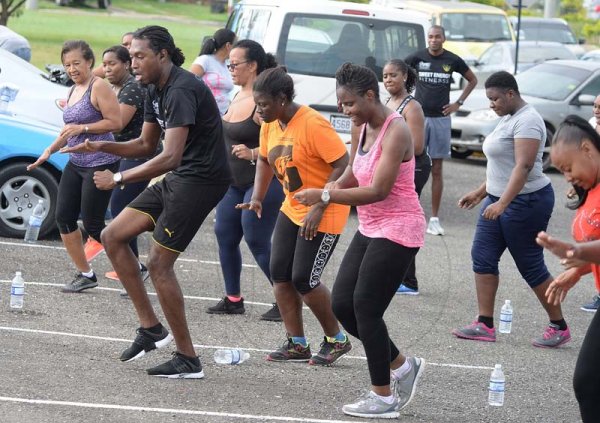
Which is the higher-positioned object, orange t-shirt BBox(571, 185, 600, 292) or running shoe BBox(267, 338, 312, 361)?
orange t-shirt BBox(571, 185, 600, 292)

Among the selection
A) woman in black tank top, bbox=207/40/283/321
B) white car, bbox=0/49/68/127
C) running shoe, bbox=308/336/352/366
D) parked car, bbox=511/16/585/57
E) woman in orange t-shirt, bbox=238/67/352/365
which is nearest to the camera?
woman in orange t-shirt, bbox=238/67/352/365

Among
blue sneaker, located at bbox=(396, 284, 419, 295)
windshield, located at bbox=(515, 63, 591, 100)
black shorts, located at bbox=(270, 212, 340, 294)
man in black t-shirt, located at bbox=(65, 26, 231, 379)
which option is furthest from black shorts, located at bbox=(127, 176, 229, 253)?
windshield, located at bbox=(515, 63, 591, 100)

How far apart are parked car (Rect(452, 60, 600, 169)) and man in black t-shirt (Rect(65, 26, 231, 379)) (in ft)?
36.3

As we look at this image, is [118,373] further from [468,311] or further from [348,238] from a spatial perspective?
[348,238]

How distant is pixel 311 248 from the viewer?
7055 mm

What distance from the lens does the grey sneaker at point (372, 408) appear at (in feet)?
20.8

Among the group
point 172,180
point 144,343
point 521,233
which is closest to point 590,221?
point 172,180

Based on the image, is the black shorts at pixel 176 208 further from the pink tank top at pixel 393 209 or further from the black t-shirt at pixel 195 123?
the pink tank top at pixel 393 209

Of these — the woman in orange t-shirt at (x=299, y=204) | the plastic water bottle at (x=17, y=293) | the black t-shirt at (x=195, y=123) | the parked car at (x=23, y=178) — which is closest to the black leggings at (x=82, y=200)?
the plastic water bottle at (x=17, y=293)

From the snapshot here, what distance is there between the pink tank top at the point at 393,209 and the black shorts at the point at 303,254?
0.66 metres

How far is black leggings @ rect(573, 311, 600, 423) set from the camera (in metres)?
5.32

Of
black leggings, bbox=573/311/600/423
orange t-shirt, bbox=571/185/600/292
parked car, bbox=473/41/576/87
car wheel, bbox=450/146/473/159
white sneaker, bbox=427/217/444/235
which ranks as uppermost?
orange t-shirt, bbox=571/185/600/292

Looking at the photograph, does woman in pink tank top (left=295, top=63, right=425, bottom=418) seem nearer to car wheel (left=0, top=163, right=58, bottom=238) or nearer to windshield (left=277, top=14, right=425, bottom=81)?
car wheel (left=0, top=163, right=58, bottom=238)

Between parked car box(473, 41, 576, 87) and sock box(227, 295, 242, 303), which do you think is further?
parked car box(473, 41, 576, 87)
